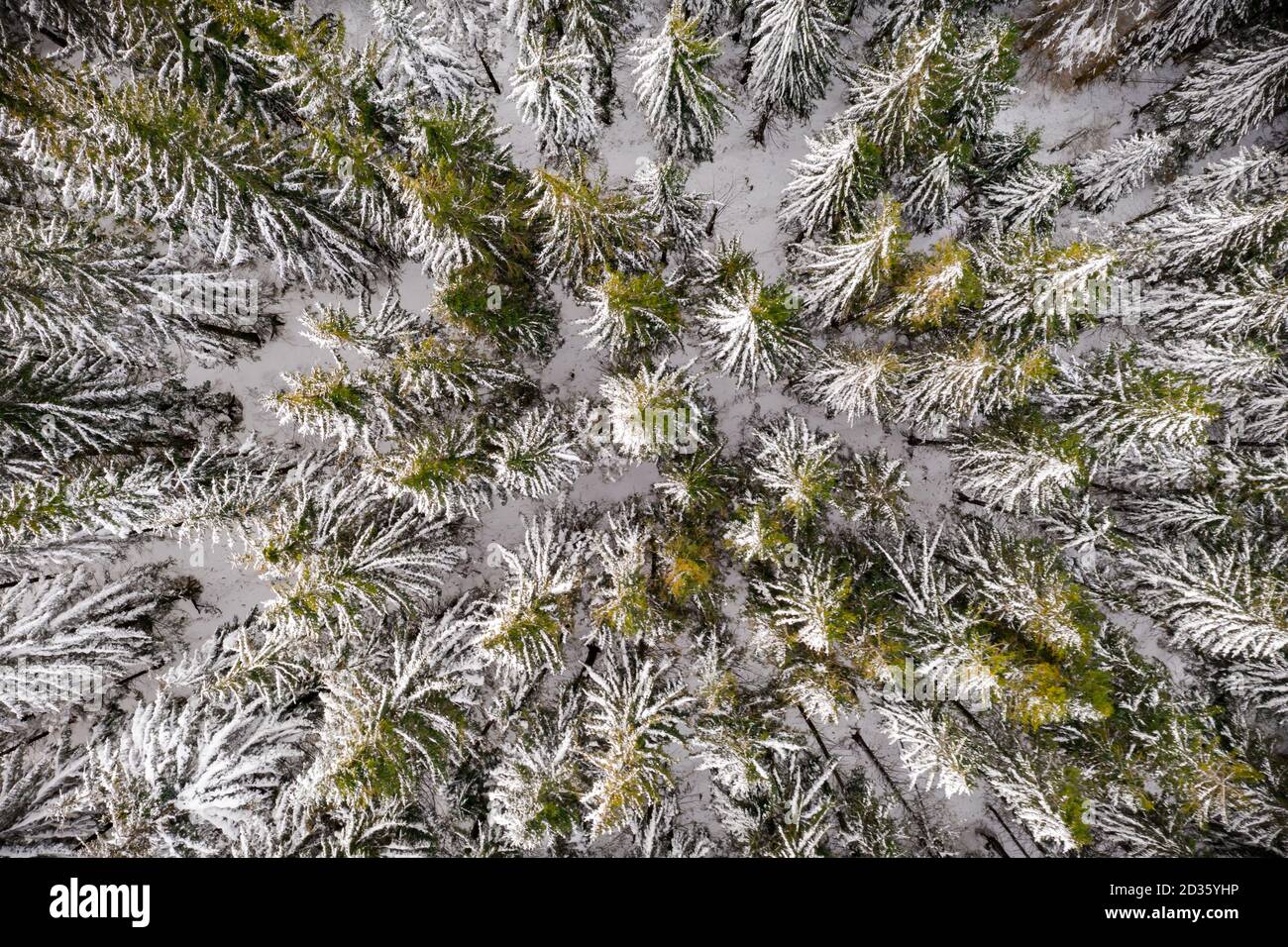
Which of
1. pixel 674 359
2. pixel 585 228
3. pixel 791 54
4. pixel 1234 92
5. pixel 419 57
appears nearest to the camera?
pixel 585 228

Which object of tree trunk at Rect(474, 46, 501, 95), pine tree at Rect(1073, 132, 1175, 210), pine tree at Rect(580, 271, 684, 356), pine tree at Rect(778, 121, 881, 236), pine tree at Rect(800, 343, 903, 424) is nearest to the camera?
pine tree at Rect(580, 271, 684, 356)

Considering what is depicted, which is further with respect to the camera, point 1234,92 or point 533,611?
point 1234,92

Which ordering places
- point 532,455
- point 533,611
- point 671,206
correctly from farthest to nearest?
point 671,206
point 532,455
point 533,611

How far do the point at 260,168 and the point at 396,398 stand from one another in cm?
399

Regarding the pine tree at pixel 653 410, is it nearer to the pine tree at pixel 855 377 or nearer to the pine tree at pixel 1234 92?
the pine tree at pixel 855 377

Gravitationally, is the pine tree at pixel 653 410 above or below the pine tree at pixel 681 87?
below

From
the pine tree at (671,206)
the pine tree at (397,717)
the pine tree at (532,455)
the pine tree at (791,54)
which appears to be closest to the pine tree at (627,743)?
the pine tree at (397,717)

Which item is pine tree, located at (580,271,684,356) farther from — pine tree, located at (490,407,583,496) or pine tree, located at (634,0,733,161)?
pine tree, located at (634,0,733,161)

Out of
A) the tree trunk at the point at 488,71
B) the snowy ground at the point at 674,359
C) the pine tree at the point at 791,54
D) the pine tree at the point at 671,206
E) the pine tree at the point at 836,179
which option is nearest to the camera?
the pine tree at the point at 836,179

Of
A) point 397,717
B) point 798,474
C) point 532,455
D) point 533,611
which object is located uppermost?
point 532,455

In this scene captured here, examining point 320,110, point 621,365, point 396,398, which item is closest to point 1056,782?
point 621,365

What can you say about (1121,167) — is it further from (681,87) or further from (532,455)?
(532,455)

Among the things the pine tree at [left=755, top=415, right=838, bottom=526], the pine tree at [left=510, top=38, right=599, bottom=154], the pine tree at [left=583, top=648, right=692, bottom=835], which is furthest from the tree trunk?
the pine tree at [left=583, top=648, right=692, bottom=835]

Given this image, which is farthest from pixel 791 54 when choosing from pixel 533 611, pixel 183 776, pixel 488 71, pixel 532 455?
pixel 183 776
